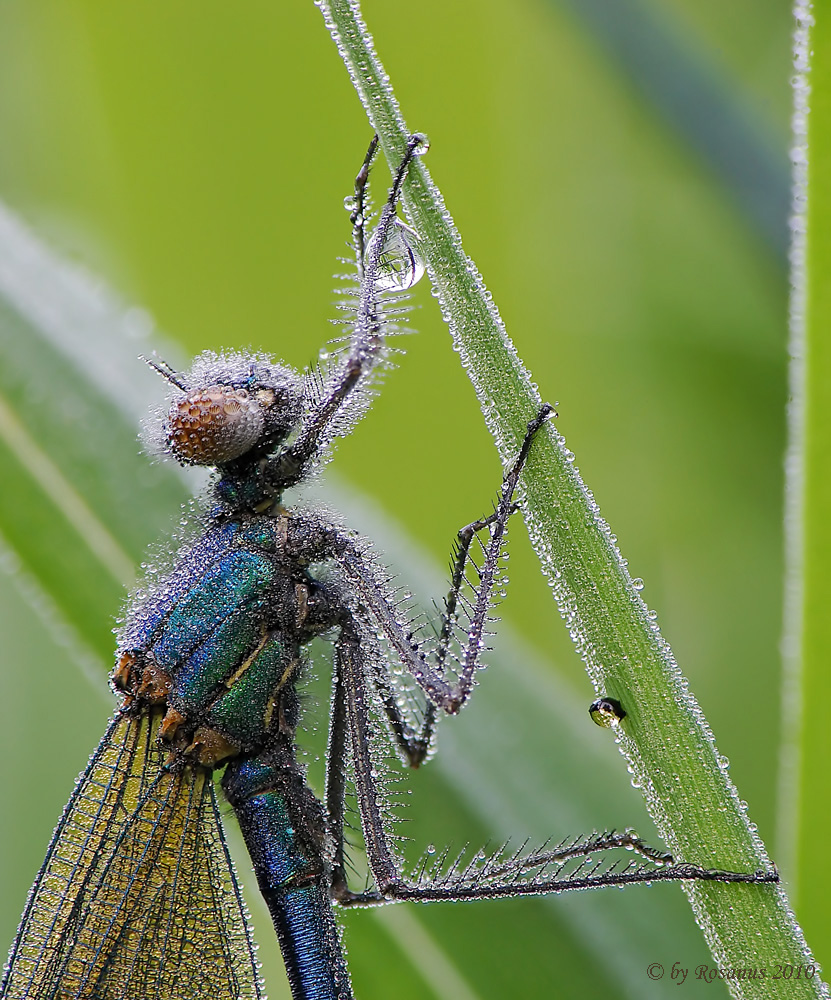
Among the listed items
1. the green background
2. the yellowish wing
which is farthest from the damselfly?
the green background

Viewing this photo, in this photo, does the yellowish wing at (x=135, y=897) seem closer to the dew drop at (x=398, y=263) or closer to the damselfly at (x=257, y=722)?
the damselfly at (x=257, y=722)

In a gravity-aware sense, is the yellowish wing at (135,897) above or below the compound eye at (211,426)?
below

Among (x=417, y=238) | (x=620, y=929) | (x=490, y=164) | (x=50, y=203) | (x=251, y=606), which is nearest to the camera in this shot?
(x=417, y=238)

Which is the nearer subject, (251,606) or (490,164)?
(251,606)

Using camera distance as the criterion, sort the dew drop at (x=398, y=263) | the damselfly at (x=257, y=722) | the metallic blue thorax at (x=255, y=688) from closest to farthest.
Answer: the dew drop at (x=398, y=263) < the damselfly at (x=257, y=722) < the metallic blue thorax at (x=255, y=688)

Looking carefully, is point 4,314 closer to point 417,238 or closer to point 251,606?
point 251,606

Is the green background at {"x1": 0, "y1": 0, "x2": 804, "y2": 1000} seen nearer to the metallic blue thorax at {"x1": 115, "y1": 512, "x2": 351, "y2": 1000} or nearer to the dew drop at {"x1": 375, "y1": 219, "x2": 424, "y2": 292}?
the metallic blue thorax at {"x1": 115, "y1": 512, "x2": 351, "y2": 1000}

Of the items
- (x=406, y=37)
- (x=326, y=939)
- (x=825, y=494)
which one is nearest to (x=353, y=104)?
(x=406, y=37)

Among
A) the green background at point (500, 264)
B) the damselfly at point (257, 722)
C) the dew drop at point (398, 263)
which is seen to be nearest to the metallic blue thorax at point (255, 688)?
the damselfly at point (257, 722)
